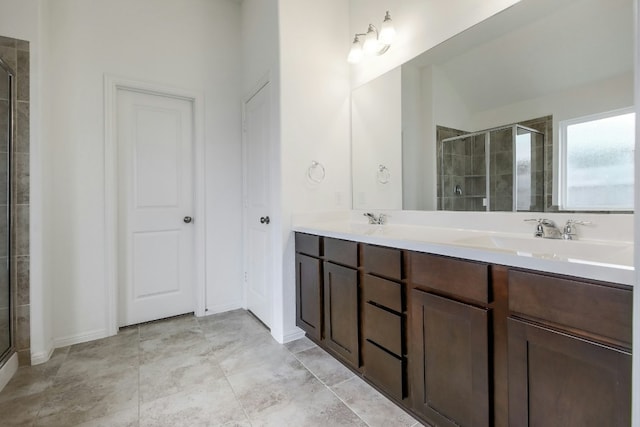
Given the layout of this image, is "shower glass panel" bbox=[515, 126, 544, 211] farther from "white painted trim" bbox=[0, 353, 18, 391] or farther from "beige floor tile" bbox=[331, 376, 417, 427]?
"white painted trim" bbox=[0, 353, 18, 391]

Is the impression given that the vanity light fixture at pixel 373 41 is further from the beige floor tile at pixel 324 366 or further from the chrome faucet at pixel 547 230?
the beige floor tile at pixel 324 366

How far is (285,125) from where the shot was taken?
2188 millimetres

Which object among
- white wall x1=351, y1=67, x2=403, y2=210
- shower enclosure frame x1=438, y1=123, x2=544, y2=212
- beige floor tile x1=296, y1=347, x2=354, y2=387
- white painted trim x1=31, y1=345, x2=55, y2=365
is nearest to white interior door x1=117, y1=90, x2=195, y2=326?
white painted trim x1=31, y1=345, x2=55, y2=365

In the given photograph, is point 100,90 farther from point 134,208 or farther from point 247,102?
point 247,102

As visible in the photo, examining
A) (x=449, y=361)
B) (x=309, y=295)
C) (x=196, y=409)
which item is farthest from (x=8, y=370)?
(x=449, y=361)

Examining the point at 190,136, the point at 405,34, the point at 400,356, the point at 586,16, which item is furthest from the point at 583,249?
the point at 190,136

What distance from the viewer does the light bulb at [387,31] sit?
2.04 meters

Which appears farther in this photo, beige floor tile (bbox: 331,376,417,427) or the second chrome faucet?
beige floor tile (bbox: 331,376,417,427)

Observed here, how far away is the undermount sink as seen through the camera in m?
1.04

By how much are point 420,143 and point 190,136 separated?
1.99m

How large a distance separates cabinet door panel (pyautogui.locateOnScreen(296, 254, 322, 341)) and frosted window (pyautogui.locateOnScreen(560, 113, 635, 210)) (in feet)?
4.43

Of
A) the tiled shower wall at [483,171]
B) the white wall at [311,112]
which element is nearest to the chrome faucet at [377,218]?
the white wall at [311,112]

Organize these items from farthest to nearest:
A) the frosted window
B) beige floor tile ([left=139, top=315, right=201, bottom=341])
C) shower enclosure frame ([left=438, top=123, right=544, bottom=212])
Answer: beige floor tile ([left=139, top=315, right=201, bottom=341]), shower enclosure frame ([left=438, top=123, right=544, bottom=212]), the frosted window

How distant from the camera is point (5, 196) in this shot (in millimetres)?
1870
